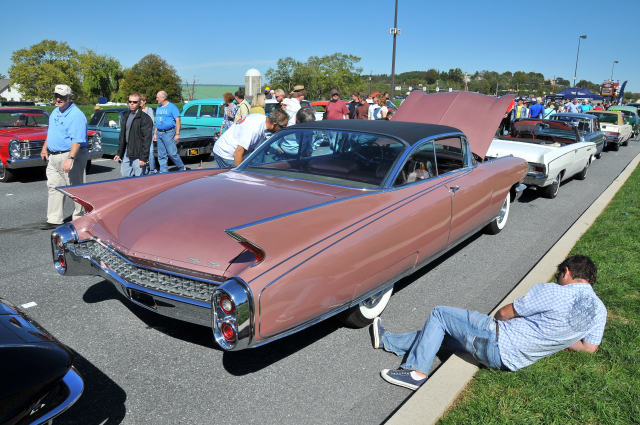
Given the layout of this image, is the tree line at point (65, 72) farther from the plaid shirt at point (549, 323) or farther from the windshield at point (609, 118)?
the plaid shirt at point (549, 323)

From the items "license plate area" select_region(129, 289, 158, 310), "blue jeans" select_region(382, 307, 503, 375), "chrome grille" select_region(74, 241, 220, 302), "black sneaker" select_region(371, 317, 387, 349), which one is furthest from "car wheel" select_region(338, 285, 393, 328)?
"license plate area" select_region(129, 289, 158, 310)

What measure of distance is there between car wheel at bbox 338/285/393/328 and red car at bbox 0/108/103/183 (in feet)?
26.1

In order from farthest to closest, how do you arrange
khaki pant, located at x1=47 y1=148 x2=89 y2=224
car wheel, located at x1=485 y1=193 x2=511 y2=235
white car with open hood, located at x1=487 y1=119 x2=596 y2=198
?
white car with open hood, located at x1=487 y1=119 x2=596 y2=198
car wheel, located at x1=485 y1=193 x2=511 y2=235
khaki pant, located at x1=47 y1=148 x2=89 y2=224

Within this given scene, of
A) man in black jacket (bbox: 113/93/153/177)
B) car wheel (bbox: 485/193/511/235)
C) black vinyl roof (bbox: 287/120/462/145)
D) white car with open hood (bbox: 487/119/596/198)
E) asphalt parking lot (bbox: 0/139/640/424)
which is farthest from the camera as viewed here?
white car with open hood (bbox: 487/119/596/198)

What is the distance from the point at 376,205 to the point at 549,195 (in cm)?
637

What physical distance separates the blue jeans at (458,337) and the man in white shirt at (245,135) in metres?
3.26

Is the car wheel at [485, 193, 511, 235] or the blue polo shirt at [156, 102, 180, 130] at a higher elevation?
the blue polo shirt at [156, 102, 180, 130]

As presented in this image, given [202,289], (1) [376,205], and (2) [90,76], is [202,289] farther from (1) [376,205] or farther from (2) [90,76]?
(2) [90,76]

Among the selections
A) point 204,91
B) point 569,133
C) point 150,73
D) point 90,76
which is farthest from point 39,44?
point 569,133

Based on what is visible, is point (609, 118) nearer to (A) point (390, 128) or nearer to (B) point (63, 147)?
(A) point (390, 128)

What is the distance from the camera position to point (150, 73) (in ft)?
216

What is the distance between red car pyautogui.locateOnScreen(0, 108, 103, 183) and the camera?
910 cm

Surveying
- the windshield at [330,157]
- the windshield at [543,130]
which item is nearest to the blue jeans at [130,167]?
the windshield at [330,157]

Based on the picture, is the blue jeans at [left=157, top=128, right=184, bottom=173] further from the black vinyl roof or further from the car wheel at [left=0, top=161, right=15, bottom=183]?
the black vinyl roof
